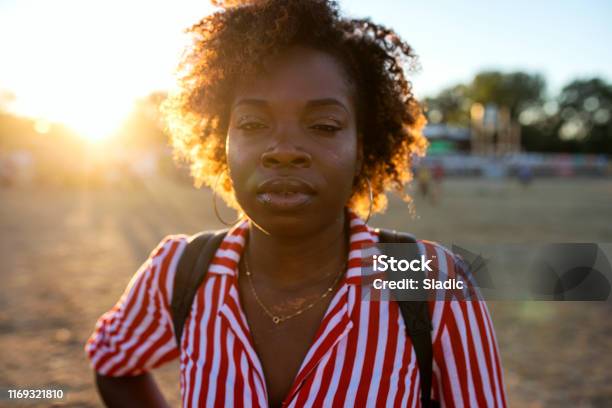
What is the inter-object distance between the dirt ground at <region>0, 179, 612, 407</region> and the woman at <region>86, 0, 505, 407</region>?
2.48 m

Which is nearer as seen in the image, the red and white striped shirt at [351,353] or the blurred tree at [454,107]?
the red and white striped shirt at [351,353]

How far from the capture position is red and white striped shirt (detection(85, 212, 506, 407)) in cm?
157

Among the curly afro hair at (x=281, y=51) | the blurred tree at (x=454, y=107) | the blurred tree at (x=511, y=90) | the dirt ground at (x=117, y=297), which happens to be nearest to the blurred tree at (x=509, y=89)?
the blurred tree at (x=511, y=90)

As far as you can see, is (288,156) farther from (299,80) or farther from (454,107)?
(454,107)

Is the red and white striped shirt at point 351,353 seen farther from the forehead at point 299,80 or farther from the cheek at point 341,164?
the forehead at point 299,80

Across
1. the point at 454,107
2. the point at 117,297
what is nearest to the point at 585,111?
the point at 454,107

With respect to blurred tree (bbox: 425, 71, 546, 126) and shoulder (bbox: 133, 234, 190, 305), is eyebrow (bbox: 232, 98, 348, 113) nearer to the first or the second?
shoulder (bbox: 133, 234, 190, 305)

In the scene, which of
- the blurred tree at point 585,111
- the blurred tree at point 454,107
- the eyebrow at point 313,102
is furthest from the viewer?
the blurred tree at point 454,107

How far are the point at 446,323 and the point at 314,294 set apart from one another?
1.57 feet

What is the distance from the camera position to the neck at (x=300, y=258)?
1.82 m

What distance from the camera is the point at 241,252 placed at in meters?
1.98

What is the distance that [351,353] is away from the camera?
161 cm

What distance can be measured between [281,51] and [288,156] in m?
0.44

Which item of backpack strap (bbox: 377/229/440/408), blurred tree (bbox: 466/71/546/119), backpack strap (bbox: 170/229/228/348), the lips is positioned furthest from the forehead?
blurred tree (bbox: 466/71/546/119)
